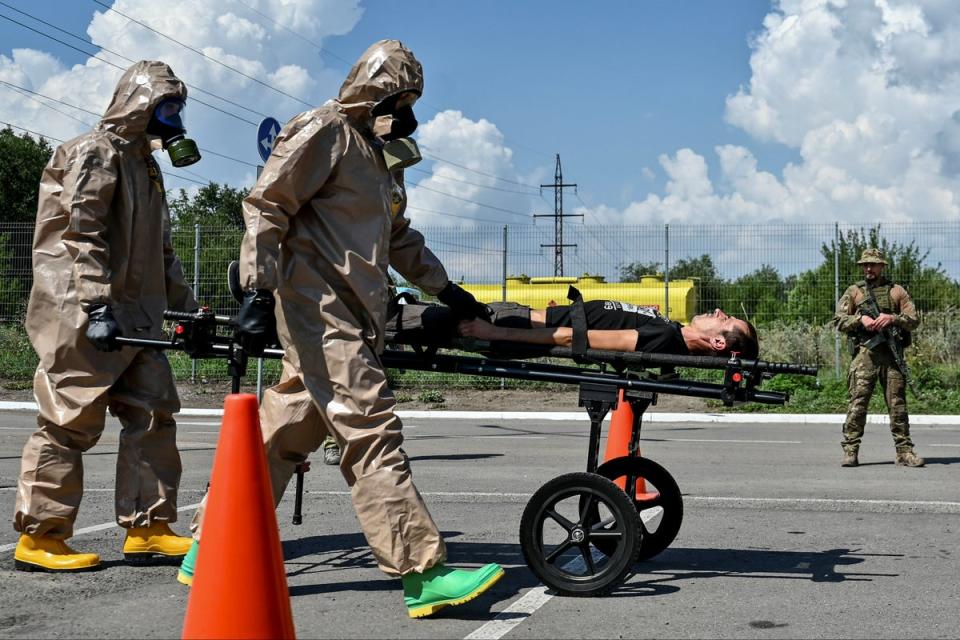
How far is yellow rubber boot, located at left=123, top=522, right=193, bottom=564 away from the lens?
546 cm

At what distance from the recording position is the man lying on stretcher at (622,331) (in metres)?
5.12

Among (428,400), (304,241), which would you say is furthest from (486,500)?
(428,400)

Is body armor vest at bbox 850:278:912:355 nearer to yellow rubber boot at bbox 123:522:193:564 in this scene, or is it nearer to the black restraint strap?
the black restraint strap

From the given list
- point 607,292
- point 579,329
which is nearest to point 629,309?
point 579,329

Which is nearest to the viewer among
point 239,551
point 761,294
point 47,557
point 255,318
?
point 239,551

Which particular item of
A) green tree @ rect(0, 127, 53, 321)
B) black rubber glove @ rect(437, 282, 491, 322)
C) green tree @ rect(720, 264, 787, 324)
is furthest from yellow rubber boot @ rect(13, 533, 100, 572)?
green tree @ rect(0, 127, 53, 321)

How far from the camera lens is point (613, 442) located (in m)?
7.28

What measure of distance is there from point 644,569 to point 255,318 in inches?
91.5

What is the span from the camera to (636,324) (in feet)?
17.1

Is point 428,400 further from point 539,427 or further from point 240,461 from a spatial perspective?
point 240,461

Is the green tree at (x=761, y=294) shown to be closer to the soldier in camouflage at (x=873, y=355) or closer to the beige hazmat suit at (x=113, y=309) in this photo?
the soldier in camouflage at (x=873, y=355)

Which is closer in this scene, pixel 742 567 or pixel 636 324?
pixel 636 324

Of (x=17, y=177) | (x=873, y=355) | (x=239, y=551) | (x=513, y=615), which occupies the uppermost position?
(x=17, y=177)

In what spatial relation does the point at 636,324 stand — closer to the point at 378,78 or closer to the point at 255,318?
the point at 378,78
